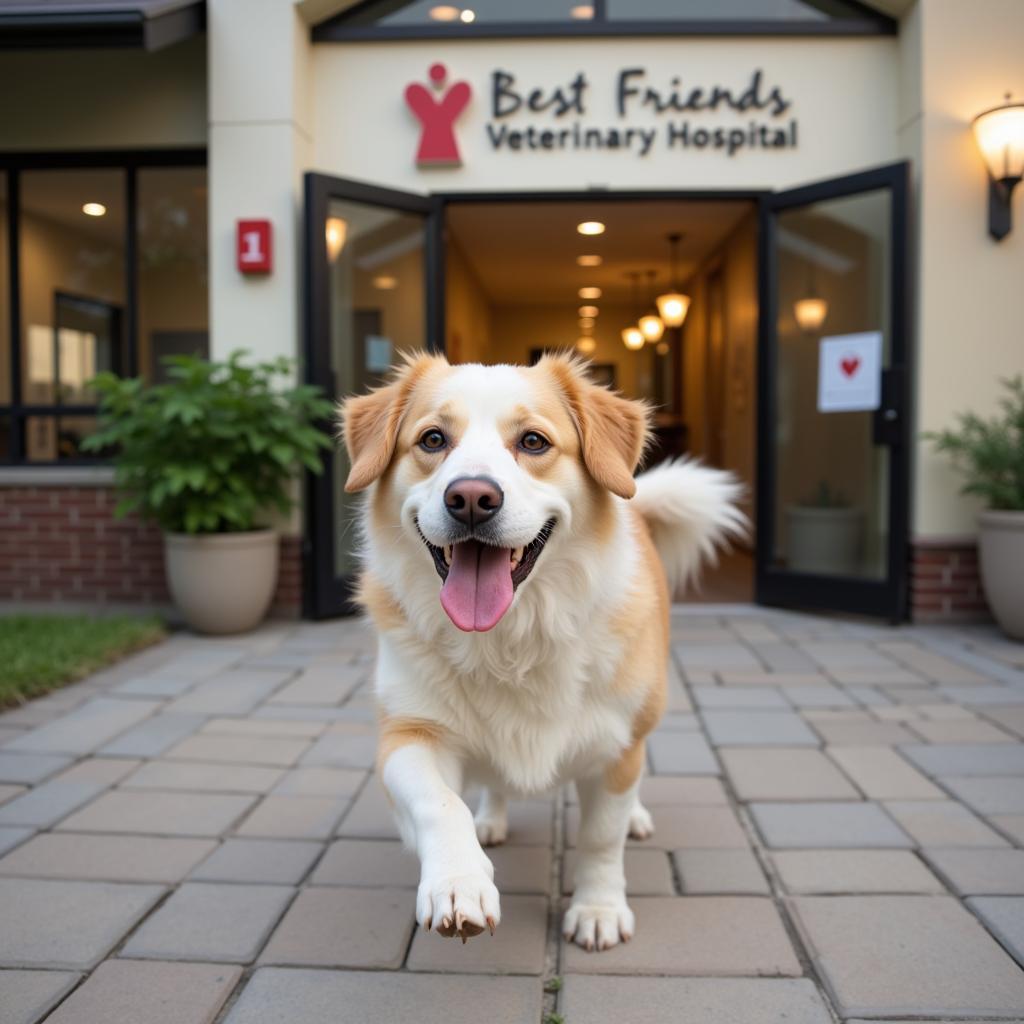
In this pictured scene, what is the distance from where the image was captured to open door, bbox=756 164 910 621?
5539 millimetres

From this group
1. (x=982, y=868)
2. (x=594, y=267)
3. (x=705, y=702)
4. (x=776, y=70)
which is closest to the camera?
(x=982, y=868)

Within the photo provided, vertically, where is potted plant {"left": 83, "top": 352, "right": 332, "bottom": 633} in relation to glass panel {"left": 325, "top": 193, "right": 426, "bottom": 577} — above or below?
below

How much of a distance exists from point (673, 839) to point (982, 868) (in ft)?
2.55

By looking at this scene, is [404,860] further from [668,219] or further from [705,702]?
[668,219]

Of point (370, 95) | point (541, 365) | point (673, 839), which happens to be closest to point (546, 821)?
point (673, 839)

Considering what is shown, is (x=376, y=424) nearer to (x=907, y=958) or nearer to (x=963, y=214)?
(x=907, y=958)

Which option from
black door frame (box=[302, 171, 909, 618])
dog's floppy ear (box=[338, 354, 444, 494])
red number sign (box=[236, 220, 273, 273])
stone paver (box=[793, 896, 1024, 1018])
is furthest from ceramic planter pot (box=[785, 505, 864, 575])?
dog's floppy ear (box=[338, 354, 444, 494])

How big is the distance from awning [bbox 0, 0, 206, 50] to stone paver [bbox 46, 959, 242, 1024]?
4961 mm

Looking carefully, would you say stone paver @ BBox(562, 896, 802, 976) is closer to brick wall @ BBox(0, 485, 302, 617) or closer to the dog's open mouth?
the dog's open mouth

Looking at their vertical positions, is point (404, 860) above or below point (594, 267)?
below

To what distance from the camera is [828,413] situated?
19.6 ft

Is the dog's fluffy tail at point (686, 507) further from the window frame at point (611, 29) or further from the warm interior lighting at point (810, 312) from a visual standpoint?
the window frame at point (611, 29)

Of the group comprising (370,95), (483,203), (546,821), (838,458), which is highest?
(370,95)

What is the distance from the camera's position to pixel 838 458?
237 inches
